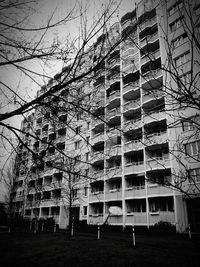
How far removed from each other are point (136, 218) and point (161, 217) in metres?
2.90

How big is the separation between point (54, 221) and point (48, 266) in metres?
25.4

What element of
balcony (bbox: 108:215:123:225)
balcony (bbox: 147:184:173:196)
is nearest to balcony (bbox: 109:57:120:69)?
balcony (bbox: 147:184:173:196)

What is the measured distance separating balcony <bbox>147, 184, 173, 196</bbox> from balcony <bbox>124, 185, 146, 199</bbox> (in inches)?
33.4

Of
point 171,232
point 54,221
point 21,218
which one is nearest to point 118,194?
point 171,232

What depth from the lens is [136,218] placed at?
2161cm

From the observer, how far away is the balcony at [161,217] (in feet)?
63.5

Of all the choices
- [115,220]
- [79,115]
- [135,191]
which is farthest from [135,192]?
[79,115]

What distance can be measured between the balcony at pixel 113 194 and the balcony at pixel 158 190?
4.22m

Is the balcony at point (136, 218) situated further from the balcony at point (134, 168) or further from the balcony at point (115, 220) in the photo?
the balcony at point (134, 168)

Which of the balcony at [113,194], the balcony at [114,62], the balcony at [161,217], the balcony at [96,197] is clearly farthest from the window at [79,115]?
the balcony at [96,197]

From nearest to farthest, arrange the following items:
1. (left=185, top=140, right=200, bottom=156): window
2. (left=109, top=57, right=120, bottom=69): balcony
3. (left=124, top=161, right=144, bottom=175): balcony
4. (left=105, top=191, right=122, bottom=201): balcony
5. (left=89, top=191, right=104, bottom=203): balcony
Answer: (left=109, top=57, right=120, bottom=69): balcony < (left=185, top=140, right=200, bottom=156): window < (left=124, top=161, right=144, bottom=175): balcony < (left=105, top=191, right=122, bottom=201): balcony < (left=89, top=191, right=104, bottom=203): balcony

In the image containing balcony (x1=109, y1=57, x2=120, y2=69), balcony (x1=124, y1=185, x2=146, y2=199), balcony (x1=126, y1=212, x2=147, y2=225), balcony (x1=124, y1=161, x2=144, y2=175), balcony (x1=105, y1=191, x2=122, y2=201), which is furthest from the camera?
balcony (x1=105, y1=191, x2=122, y2=201)

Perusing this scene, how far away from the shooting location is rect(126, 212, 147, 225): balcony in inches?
831

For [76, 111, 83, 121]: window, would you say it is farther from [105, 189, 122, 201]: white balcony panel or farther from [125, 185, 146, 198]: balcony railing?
[105, 189, 122, 201]: white balcony panel
